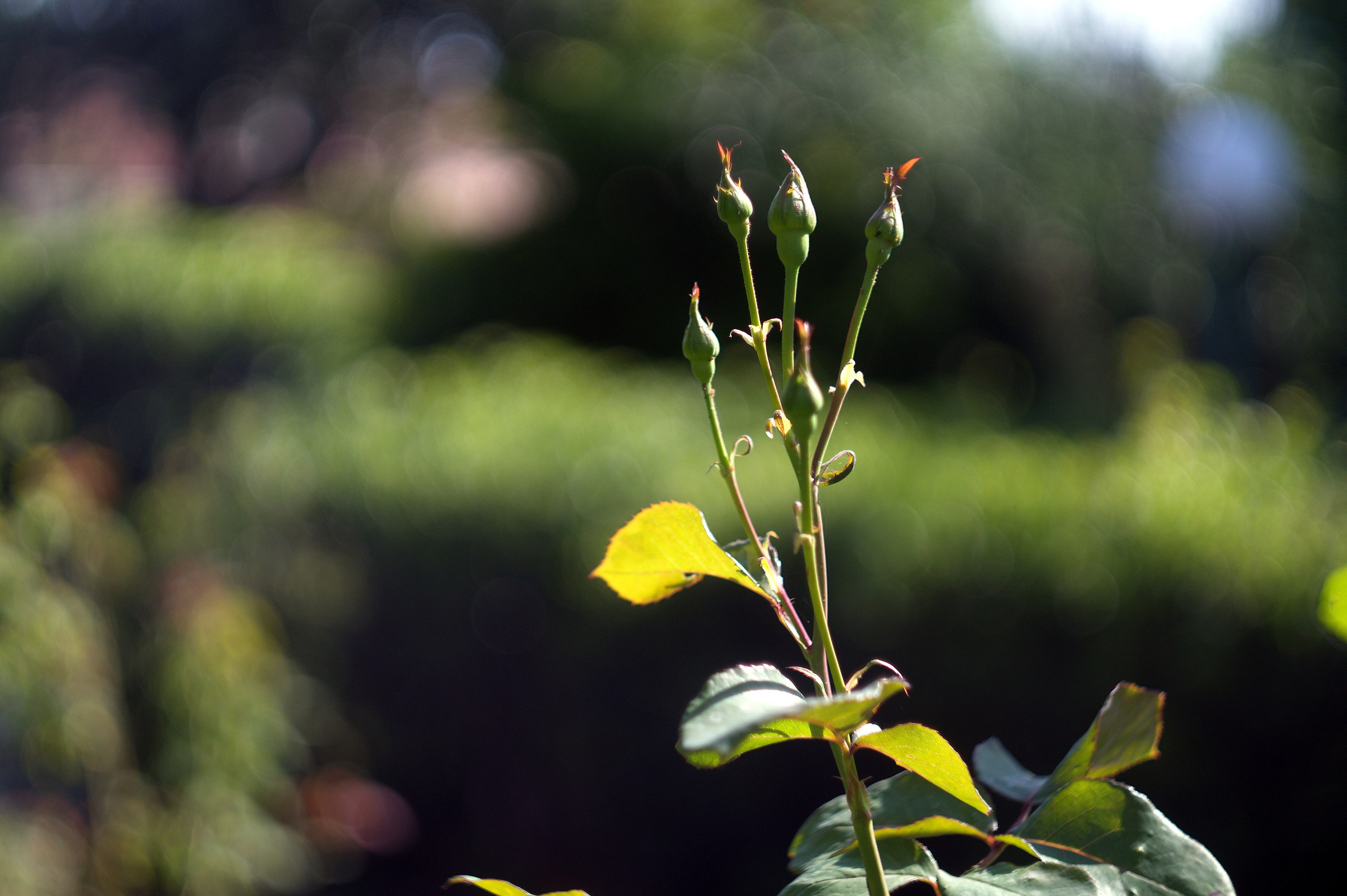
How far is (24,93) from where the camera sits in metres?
7.55

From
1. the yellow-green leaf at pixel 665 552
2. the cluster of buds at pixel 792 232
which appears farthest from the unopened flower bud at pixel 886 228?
the yellow-green leaf at pixel 665 552

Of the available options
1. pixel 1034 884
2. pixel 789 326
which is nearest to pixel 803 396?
pixel 789 326

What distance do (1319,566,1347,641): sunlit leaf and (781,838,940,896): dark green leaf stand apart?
150 millimetres

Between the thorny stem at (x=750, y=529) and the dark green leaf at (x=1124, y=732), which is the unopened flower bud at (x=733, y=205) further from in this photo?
the dark green leaf at (x=1124, y=732)

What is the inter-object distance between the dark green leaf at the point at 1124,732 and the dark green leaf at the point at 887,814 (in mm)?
45

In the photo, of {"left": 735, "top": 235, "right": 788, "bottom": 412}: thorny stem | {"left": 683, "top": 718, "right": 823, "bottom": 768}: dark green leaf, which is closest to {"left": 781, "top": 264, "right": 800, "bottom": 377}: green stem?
{"left": 735, "top": 235, "right": 788, "bottom": 412}: thorny stem

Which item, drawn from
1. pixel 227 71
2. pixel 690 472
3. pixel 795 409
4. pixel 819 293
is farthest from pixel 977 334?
pixel 227 71

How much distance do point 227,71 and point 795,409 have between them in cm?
902

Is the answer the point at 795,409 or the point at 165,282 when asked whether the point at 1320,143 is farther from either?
the point at 795,409

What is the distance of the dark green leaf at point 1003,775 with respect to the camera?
37 cm

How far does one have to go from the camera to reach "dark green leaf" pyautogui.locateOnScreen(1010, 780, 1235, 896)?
28 cm

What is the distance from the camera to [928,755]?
0.90 ft

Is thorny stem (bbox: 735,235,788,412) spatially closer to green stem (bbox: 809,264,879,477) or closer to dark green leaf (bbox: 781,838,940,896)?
green stem (bbox: 809,264,879,477)

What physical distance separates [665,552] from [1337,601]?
216 mm
